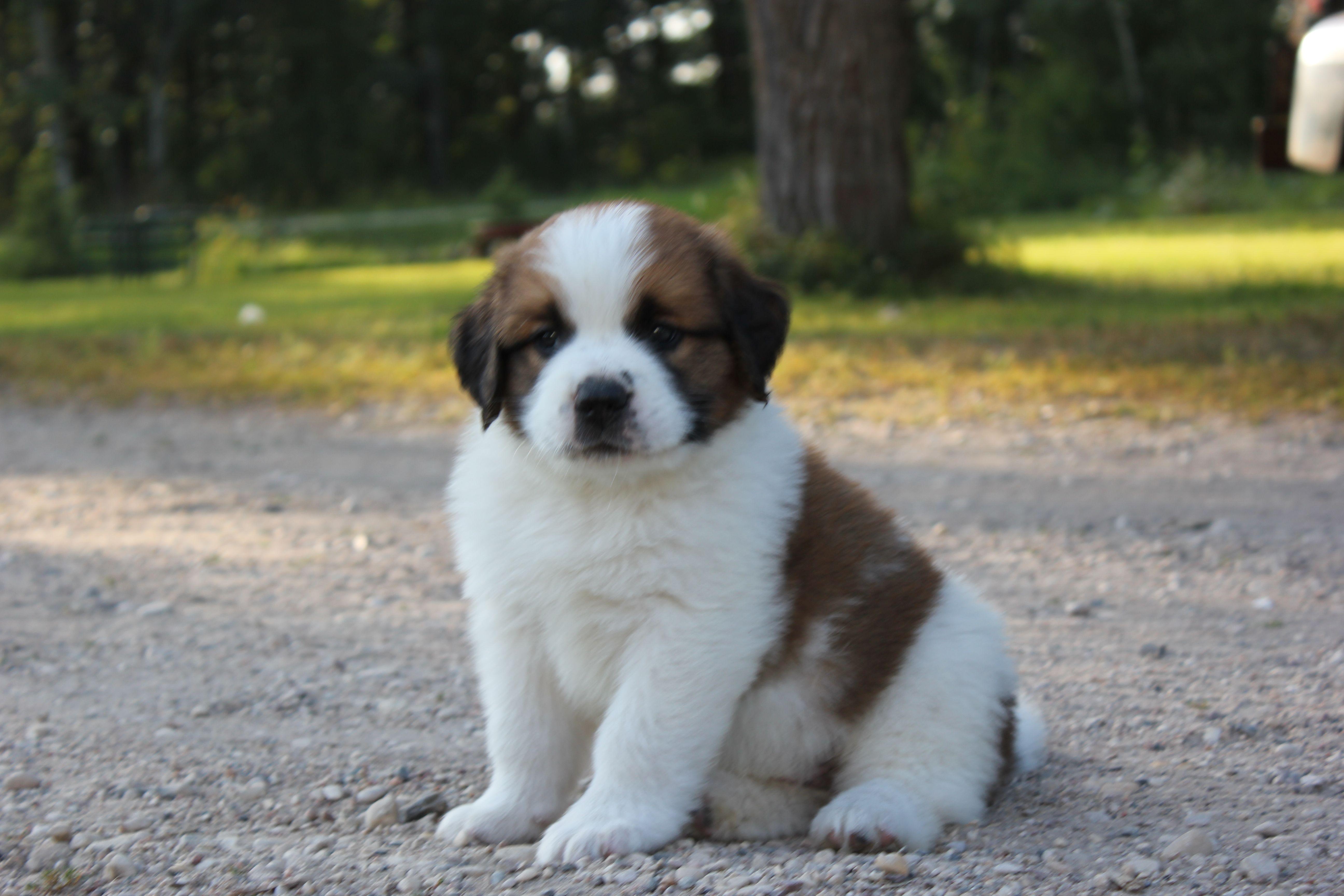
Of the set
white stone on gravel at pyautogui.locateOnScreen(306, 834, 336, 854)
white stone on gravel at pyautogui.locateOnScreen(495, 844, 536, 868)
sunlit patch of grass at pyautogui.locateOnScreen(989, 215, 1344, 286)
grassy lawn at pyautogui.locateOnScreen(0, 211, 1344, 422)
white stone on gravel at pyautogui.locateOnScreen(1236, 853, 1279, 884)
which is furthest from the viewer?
sunlit patch of grass at pyautogui.locateOnScreen(989, 215, 1344, 286)

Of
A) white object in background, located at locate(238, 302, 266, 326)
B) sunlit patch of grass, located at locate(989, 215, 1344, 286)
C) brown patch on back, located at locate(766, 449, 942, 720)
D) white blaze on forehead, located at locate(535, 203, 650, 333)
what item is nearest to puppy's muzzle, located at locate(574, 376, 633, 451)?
white blaze on forehead, located at locate(535, 203, 650, 333)

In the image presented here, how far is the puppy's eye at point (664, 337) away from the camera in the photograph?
2.99 m

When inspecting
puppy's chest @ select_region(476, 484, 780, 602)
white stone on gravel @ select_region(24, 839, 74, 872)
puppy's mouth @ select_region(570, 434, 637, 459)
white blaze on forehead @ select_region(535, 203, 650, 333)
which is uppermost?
white blaze on forehead @ select_region(535, 203, 650, 333)

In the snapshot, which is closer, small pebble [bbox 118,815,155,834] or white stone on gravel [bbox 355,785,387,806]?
small pebble [bbox 118,815,155,834]

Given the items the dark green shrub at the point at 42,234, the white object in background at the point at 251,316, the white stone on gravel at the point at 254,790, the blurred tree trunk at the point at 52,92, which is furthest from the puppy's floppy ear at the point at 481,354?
the blurred tree trunk at the point at 52,92

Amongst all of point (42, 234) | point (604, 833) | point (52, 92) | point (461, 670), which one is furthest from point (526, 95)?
point (604, 833)

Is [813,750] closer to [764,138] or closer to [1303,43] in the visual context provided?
[1303,43]

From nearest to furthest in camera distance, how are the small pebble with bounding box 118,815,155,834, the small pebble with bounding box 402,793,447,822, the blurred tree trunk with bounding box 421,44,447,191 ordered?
the small pebble with bounding box 118,815,155,834
the small pebble with bounding box 402,793,447,822
the blurred tree trunk with bounding box 421,44,447,191

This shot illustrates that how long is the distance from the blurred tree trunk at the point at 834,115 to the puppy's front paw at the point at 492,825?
9254 millimetres

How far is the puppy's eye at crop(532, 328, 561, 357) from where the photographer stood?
9.84 feet

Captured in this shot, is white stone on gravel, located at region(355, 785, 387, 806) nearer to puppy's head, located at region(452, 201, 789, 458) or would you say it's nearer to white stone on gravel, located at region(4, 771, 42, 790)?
white stone on gravel, located at region(4, 771, 42, 790)

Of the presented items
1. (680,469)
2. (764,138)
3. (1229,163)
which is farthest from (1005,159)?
(680,469)

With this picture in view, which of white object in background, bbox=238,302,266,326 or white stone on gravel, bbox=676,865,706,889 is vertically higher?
white stone on gravel, bbox=676,865,706,889

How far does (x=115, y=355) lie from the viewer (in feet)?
37.7
